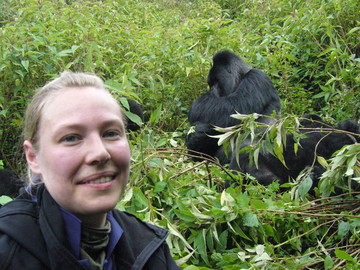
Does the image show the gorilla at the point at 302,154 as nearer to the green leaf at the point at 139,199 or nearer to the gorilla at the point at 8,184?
the green leaf at the point at 139,199

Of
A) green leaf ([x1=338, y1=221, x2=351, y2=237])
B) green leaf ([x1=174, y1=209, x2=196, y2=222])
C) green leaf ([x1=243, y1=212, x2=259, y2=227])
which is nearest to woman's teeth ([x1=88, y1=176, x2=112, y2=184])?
green leaf ([x1=174, y1=209, x2=196, y2=222])

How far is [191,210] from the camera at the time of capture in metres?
1.75

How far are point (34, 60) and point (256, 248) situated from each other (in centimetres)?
209

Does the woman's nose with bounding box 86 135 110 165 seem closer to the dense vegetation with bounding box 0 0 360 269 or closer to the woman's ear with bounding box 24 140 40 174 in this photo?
the woman's ear with bounding box 24 140 40 174

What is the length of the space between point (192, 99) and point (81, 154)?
3.07 metres

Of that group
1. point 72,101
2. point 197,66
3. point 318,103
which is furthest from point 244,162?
point 72,101

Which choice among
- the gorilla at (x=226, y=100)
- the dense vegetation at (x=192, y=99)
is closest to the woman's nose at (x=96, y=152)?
the dense vegetation at (x=192, y=99)

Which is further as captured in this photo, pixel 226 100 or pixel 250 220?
pixel 226 100

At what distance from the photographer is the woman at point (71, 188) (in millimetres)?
895

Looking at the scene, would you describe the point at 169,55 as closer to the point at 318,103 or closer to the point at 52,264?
the point at 318,103

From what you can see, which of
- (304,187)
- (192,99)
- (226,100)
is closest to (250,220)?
(304,187)

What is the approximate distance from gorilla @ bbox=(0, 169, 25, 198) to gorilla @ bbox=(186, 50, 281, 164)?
146cm

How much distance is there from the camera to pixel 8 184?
8.40ft

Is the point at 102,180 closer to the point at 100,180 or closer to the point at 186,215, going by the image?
the point at 100,180
